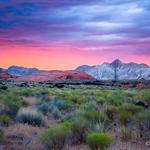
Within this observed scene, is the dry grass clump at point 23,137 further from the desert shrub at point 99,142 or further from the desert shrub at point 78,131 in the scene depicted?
the desert shrub at point 99,142

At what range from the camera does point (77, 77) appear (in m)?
146

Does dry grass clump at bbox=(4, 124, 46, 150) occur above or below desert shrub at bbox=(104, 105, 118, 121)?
below

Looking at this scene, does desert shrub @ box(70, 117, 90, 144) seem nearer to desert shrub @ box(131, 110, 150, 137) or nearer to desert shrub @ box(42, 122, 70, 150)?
desert shrub @ box(42, 122, 70, 150)

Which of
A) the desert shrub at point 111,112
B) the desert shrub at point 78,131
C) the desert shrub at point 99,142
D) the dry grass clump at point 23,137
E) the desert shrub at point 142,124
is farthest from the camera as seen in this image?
the desert shrub at point 111,112

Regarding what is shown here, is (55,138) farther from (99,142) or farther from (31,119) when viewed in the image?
(31,119)

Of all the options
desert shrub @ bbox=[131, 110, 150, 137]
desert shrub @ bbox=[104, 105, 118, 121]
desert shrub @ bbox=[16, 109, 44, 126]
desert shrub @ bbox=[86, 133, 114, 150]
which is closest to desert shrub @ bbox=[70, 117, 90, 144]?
desert shrub @ bbox=[86, 133, 114, 150]

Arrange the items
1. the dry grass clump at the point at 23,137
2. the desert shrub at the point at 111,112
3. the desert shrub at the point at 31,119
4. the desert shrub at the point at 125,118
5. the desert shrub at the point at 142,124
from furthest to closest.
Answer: the desert shrub at the point at 111,112 < the desert shrub at the point at 31,119 < the desert shrub at the point at 125,118 < the desert shrub at the point at 142,124 < the dry grass clump at the point at 23,137

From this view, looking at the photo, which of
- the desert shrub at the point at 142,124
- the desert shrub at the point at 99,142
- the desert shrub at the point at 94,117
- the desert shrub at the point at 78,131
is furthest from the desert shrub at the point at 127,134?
the desert shrub at the point at 99,142

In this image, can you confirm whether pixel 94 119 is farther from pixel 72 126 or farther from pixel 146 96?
pixel 146 96

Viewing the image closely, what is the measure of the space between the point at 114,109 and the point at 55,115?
3.09 meters

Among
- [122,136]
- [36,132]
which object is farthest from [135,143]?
[36,132]

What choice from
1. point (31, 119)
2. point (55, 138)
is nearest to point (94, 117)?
point (31, 119)

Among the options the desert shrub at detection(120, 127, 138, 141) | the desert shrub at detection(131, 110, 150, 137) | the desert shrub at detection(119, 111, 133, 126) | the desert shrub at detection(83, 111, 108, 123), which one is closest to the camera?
the desert shrub at detection(120, 127, 138, 141)

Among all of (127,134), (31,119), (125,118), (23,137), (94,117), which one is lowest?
(23,137)
